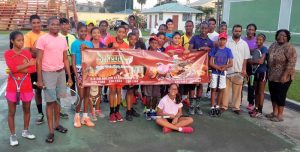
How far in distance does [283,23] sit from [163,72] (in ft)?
60.0

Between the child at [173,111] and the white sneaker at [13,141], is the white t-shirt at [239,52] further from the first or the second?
the white sneaker at [13,141]

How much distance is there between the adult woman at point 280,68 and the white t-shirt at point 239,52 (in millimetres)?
475

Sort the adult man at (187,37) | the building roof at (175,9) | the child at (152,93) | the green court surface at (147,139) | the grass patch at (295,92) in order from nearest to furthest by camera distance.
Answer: the green court surface at (147,139) → the child at (152,93) → the adult man at (187,37) → the grass patch at (295,92) → the building roof at (175,9)

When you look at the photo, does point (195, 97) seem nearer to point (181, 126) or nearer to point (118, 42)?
→ point (181, 126)

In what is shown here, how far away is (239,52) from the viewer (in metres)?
6.28

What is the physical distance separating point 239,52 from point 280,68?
84cm

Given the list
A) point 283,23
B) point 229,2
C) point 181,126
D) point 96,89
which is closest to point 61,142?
point 96,89

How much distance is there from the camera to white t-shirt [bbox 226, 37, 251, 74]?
6.28 m

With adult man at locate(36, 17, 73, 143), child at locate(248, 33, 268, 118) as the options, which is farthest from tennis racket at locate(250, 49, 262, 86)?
adult man at locate(36, 17, 73, 143)

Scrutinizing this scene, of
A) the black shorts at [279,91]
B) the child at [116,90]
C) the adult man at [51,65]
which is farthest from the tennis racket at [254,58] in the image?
the adult man at [51,65]

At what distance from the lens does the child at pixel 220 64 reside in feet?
19.9

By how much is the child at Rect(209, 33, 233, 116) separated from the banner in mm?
146

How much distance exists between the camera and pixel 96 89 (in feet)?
19.0

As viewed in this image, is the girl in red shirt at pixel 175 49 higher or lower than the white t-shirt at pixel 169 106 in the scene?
higher
